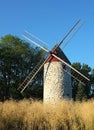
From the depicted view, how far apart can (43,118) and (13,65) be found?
105 feet

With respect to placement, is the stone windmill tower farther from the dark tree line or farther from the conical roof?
the dark tree line

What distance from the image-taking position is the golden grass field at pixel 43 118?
11953mm

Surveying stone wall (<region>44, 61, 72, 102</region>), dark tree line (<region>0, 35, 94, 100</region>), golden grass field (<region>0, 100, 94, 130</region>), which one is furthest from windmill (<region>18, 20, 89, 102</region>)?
dark tree line (<region>0, 35, 94, 100</region>)

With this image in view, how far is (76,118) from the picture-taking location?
1302cm

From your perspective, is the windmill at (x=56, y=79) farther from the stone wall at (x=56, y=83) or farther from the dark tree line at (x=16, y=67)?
the dark tree line at (x=16, y=67)

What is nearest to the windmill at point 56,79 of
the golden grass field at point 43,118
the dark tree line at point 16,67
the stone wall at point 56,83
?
the stone wall at point 56,83

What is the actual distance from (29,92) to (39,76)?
3649 mm

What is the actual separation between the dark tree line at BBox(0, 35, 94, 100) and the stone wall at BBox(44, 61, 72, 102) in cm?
1531

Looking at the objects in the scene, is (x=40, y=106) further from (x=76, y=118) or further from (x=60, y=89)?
(x=60, y=89)

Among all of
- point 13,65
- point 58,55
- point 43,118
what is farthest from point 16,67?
point 43,118

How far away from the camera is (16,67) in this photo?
44.3m

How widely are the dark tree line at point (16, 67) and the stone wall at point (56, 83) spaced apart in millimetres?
15309

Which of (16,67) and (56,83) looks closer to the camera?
(56,83)

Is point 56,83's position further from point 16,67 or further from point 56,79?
point 16,67
